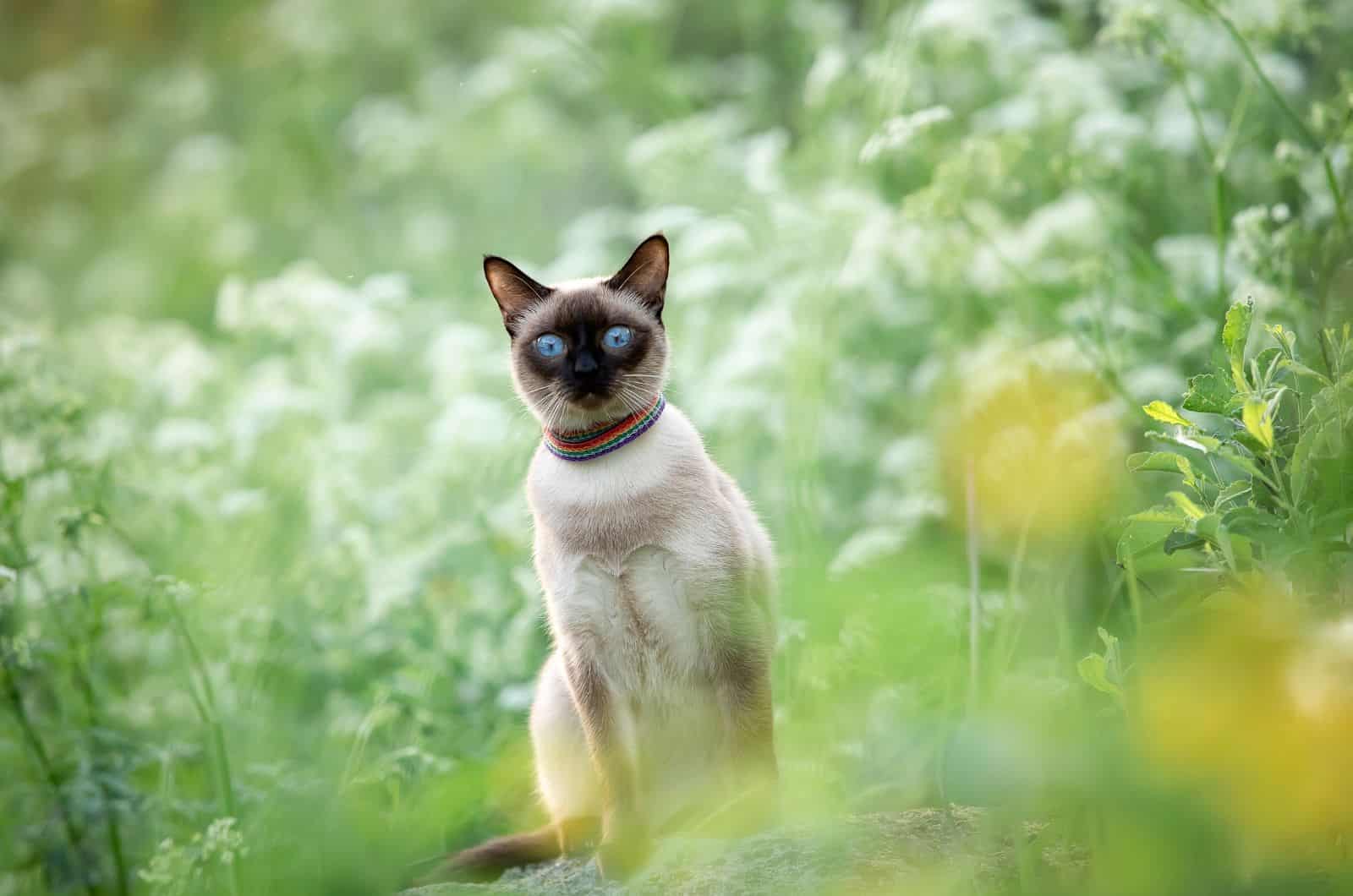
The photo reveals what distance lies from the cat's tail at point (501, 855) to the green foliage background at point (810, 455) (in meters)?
0.21

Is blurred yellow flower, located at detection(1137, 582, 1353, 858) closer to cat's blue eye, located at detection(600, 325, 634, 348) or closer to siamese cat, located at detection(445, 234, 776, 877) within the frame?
siamese cat, located at detection(445, 234, 776, 877)

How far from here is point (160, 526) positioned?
3.85 m

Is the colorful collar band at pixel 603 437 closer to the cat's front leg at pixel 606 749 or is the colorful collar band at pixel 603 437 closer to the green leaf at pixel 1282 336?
the cat's front leg at pixel 606 749

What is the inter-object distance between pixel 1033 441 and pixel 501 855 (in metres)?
1.60

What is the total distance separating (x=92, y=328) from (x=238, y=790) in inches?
137

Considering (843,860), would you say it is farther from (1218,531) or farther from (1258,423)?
(1258,423)

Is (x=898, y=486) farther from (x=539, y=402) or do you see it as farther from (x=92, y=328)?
(x=92, y=328)

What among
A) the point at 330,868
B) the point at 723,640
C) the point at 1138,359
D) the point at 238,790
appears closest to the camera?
the point at 723,640

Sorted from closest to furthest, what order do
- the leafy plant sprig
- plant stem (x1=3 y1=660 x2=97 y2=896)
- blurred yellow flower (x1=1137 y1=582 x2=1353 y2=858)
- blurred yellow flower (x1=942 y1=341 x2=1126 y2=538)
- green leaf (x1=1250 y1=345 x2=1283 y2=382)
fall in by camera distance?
blurred yellow flower (x1=1137 y1=582 x2=1353 y2=858) → the leafy plant sprig → green leaf (x1=1250 y1=345 x2=1283 y2=382) → plant stem (x1=3 y1=660 x2=97 y2=896) → blurred yellow flower (x1=942 y1=341 x2=1126 y2=538)

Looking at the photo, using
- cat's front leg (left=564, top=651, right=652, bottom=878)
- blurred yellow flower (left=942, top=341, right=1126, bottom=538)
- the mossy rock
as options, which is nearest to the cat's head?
cat's front leg (left=564, top=651, right=652, bottom=878)

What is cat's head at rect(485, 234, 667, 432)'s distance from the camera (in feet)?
6.68

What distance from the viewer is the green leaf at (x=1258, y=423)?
1.39m

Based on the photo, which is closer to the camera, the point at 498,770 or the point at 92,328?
the point at 498,770

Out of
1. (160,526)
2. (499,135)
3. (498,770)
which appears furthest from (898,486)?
(499,135)
